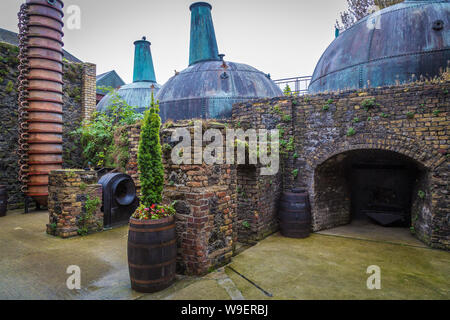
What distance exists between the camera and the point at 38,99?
7348 millimetres

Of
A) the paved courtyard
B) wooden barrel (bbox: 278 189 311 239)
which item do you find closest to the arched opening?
wooden barrel (bbox: 278 189 311 239)

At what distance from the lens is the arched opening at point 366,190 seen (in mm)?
6297

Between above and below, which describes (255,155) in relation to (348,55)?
below

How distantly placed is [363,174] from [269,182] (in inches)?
126

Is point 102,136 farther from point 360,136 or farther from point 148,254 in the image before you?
point 360,136

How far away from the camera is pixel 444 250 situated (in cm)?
496

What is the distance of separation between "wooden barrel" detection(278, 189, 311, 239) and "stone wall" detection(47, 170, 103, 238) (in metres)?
4.15

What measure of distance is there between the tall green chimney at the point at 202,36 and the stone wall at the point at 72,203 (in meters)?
7.16

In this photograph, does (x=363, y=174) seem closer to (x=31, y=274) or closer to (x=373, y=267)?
(x=373, y=267)

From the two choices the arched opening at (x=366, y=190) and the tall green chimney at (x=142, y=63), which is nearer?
the arched opening at (x=366, y=190)

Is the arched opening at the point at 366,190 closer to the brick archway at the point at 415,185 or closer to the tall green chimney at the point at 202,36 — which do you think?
the brick archway at the point at 415,185

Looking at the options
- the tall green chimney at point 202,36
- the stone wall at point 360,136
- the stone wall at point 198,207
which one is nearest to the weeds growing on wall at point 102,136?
the tall green chimney at point 202,36

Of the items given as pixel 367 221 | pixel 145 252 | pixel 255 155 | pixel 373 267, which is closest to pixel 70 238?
pixel 145 252
